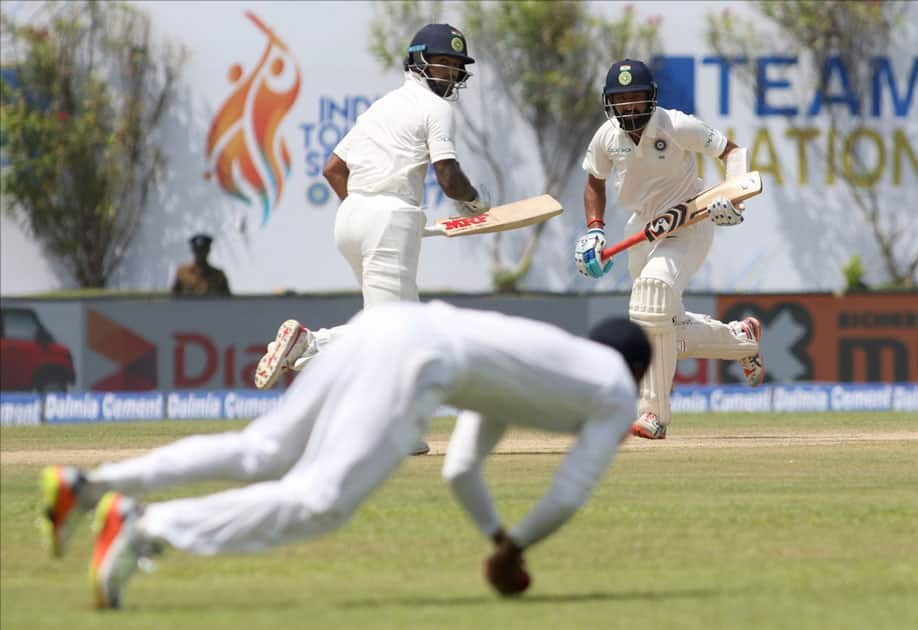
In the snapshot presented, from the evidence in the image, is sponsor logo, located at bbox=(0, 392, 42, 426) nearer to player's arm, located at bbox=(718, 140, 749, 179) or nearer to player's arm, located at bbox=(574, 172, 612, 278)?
player's arm, located at bbox=(574, 172, 612, 278)

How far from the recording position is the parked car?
1747 centimetres

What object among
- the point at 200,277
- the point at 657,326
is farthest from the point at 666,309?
the point at 200,277

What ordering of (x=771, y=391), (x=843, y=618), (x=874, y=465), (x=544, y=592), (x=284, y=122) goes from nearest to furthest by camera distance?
(x=843, y=618) < (x=544, y=592) < (x=874, y=465) < (x=771, y=391) < (x=284, y=122)

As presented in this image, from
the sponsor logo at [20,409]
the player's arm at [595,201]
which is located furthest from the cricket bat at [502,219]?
the sponsor logo at [20,409]

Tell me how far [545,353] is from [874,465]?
Answer: 4.47 m

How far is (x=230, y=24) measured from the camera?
2516cm

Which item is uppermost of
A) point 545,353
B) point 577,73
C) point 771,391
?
point 577,73

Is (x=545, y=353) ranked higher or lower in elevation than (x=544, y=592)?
higher

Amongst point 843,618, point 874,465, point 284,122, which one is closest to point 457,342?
point 843,618

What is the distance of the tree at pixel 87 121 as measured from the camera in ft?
81.4

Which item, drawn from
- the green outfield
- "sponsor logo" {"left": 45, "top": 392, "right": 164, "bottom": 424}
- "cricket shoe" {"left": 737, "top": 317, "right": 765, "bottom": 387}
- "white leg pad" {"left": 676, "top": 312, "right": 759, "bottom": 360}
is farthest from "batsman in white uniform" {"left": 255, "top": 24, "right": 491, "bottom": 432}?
"sponsor logo" {"left": 45, "top": 392, "right": 164, "bottom": 424}

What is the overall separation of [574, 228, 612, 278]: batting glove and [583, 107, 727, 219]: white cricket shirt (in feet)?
0.85

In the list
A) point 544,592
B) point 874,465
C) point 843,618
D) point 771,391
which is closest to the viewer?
point 843,618

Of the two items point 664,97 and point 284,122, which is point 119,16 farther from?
point 664,97
